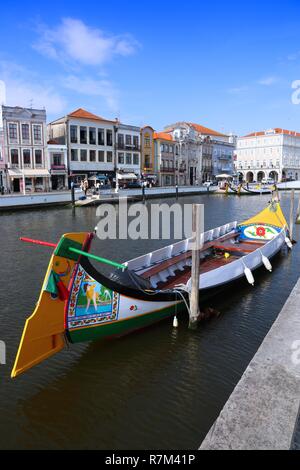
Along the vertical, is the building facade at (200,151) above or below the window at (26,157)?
above

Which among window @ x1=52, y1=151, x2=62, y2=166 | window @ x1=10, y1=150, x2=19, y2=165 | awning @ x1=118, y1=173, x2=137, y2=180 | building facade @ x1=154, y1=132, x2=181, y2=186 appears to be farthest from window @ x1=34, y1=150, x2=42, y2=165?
building facade @ x1=154, y1=132, x2=181, y2=186

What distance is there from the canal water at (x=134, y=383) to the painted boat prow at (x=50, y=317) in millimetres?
684

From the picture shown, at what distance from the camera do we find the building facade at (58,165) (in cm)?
4809

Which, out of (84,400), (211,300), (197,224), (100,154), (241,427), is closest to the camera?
(241,427)

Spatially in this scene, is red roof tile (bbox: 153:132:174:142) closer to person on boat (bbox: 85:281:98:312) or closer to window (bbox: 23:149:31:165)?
window (bbox: 23:149:31:165)

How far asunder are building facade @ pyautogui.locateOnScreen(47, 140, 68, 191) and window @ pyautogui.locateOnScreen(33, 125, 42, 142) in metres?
1.76

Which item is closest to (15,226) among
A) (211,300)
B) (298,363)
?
(211,300)

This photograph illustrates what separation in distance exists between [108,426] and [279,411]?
285cm

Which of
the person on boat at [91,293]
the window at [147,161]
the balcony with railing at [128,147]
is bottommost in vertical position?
the person on boat at [91,293]

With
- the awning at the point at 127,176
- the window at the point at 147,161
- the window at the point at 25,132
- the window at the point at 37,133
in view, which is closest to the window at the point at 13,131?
the window at the point at 25,132

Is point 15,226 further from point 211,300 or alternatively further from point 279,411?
point 279,411

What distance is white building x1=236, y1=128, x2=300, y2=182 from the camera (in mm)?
99713

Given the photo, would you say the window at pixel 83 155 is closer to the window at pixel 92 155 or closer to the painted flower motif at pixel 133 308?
the window at pixel 92 155
